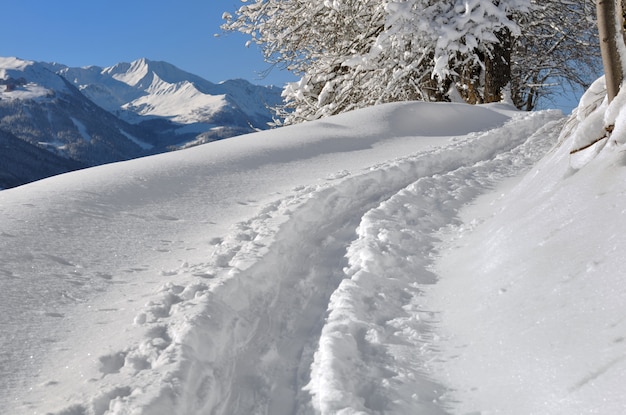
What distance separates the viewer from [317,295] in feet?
10.8

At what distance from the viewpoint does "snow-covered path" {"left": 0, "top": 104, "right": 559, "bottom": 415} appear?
2291mm

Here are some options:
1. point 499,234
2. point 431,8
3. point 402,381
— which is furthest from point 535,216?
point 431,8

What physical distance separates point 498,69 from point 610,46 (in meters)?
8.84

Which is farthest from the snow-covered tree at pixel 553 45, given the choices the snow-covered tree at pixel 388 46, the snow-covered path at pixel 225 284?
the snow-covered path at pixel 225 284

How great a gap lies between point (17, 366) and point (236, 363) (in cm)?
94

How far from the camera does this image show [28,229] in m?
3.73

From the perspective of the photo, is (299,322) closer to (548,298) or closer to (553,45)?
(548,298)

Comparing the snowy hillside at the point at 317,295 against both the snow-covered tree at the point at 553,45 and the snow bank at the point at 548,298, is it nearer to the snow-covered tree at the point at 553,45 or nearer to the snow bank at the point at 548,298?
the snow bank at the point at 548,298

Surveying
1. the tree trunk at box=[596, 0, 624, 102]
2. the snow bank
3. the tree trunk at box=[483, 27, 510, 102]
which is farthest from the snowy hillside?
the tree trunk at box=[483, 27, 510, 102]

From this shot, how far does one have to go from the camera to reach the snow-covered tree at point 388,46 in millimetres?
10188

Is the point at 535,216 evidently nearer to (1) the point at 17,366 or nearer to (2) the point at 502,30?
(1) the point at 17,366

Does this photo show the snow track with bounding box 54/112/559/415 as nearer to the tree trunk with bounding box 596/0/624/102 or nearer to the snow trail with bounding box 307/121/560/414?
the snow trail with bounding box 307/121/560/414

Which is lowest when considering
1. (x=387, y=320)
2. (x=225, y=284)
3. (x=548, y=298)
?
(x=387, y=320)

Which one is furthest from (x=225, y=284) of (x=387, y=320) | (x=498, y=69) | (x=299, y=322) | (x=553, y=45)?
(x=553, y=45)
